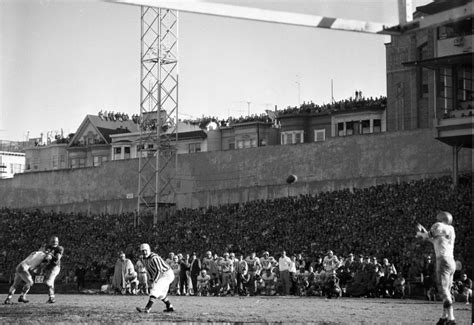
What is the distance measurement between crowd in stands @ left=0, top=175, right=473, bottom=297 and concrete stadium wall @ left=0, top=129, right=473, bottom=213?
188 centimetres

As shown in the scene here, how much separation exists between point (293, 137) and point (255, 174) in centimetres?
2074

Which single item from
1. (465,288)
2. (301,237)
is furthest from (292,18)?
(301,237)

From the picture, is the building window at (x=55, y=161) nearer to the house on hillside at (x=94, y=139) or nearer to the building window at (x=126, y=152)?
the house on hillside at (x=94, y=139)

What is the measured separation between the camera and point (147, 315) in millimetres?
17750

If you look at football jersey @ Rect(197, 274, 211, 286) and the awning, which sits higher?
the awning

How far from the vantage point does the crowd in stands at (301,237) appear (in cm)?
3000

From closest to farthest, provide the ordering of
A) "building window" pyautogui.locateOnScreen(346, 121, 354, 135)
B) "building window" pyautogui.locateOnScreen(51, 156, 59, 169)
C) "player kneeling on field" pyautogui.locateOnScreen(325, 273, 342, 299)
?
"player kneeling on field" pyautogui.locateOnScreen(325, 273, 342, 299), "building window" pyautogui.locateOnScreen(346, 121, 354, 135), "building window" pyautogui.locateOnScreen(51, 156, 59, 169)

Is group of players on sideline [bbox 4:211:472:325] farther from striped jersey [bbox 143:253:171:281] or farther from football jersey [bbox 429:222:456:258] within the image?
football jersey [bbox 429:222:456:258]

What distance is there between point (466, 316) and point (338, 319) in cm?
288

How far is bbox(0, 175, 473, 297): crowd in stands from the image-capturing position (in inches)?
1181

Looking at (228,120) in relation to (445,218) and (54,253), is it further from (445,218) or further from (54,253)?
(445,218)

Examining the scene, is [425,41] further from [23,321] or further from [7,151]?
[7,151]

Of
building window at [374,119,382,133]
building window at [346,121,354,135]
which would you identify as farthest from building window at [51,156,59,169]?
building window at [374,119,382,133]

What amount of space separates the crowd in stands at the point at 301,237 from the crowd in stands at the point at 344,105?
793 inches
